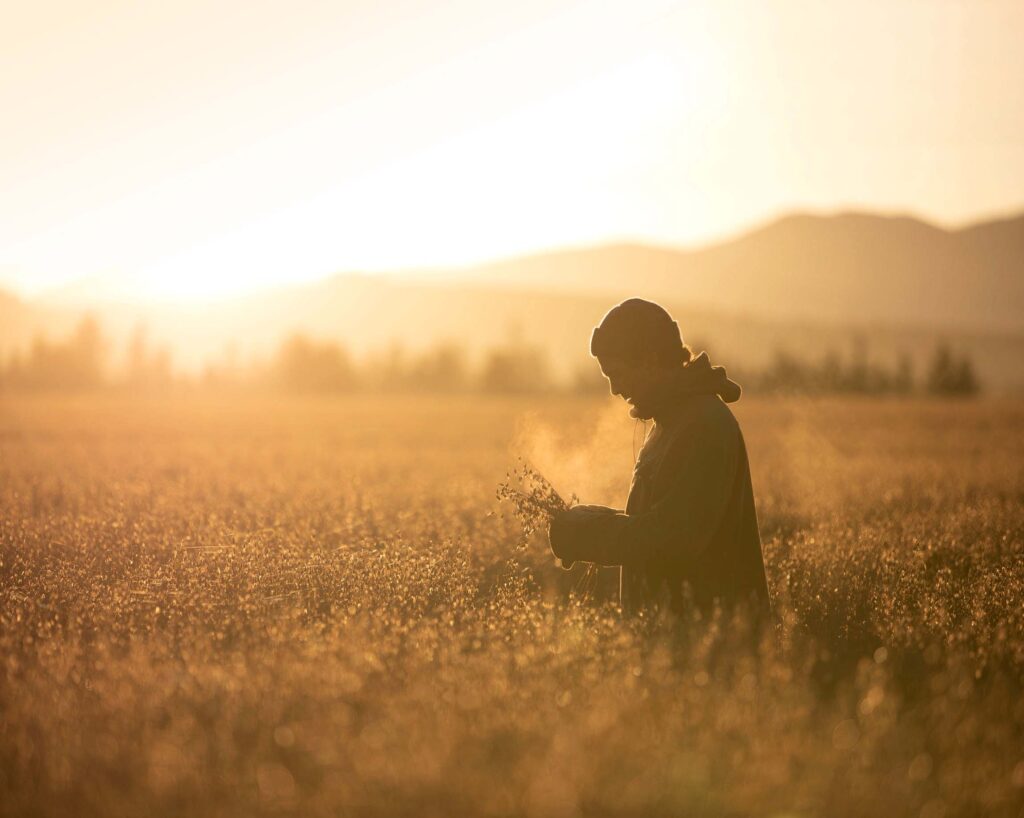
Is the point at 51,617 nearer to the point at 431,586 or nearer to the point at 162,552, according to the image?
the point at 162,552

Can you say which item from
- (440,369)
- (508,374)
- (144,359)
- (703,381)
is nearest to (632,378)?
(703,381)

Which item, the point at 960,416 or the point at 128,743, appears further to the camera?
the point at 960,416

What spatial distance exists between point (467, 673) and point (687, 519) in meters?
1.46

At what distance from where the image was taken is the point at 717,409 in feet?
17.1

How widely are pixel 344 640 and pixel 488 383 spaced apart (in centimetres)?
9316

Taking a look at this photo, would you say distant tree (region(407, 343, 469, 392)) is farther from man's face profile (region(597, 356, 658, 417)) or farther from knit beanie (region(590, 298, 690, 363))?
knit beanie (region(590, 298, 690, 363))

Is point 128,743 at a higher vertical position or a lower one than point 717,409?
lower

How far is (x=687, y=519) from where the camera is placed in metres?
5.12

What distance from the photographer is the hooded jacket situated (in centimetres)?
514

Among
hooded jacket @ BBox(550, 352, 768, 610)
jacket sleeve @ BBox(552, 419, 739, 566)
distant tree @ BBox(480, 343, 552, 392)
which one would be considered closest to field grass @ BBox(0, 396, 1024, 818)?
hooded jacket @ BBox(550, 352, 768, 610)

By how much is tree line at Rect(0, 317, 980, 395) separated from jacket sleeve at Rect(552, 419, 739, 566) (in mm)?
79225

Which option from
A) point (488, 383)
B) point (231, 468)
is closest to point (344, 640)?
point (231, 468)

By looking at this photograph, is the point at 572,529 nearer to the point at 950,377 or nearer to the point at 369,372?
the point at 950,377

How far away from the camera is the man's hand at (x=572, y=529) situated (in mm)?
5391
